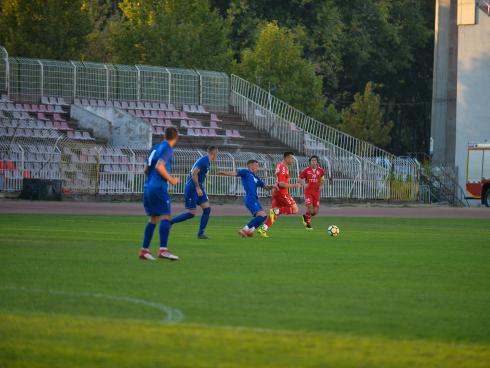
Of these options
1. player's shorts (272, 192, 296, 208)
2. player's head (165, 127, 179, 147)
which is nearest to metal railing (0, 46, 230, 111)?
player's shorts (272, 192, 296, 208)

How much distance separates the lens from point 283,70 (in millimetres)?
58406

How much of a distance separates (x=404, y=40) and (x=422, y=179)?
25975 millimetres

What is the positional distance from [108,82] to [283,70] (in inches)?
478

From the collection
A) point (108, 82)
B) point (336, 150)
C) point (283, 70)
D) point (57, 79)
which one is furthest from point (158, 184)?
point (283, 70)

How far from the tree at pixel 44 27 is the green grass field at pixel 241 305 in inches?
1373

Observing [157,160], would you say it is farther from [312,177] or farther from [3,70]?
[3,70]

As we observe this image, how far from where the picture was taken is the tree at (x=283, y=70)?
57781 millimetres

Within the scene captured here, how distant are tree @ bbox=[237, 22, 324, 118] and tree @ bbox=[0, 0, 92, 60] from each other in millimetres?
8257

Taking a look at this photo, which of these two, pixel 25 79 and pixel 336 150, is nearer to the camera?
pixel 25 79

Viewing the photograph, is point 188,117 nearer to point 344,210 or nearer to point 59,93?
point 59,93

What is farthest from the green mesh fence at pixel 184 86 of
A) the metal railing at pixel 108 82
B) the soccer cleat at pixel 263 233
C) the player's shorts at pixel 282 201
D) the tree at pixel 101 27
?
the soccer cleat at pixel 263 233

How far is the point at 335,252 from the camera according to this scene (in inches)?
765

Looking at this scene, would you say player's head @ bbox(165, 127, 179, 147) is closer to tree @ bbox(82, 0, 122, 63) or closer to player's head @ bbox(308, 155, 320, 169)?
player's head @ bbox(308, 155, 320, 169)

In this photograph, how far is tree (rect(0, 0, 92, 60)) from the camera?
54594 mm
